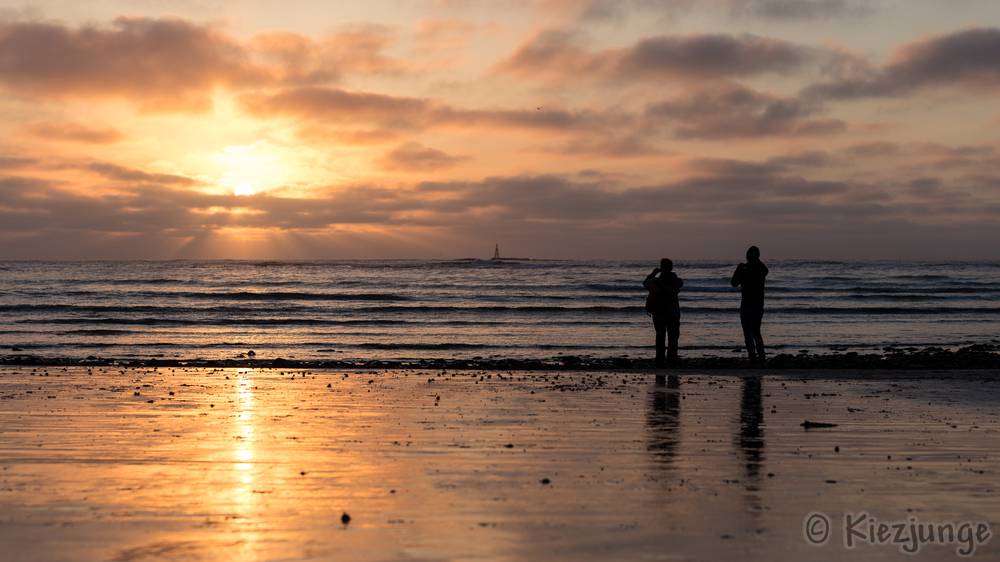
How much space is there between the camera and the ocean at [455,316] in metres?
26.9

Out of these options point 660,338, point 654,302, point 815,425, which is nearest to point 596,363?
point 660,338

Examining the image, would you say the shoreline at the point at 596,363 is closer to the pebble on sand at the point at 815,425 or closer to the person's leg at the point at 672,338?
the person's leg at the point at 672,338

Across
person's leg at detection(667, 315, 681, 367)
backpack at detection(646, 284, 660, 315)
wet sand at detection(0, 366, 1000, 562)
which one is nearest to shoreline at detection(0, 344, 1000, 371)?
person's leg at detection(667, 315, 681, 367)

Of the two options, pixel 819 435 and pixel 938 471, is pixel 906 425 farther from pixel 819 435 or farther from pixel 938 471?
pixel 938 471

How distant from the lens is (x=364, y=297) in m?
47.8

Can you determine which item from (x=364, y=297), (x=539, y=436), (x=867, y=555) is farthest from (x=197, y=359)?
(x=364, y=297)

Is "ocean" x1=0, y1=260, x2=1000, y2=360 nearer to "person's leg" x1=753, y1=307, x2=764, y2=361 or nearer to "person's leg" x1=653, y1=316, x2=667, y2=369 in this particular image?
"person's leg" x1=653, y1=316, x2=667, y2=369

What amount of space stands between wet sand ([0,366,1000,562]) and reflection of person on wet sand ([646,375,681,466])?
0.04 meters

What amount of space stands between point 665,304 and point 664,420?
25.4 feet

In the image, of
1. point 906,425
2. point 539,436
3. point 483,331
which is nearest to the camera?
point 539,436

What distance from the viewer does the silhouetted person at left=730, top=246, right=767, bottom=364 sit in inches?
703

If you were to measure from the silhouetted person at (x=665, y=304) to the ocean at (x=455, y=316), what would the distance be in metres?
5.36

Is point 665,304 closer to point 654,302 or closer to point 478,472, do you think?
point 654,302

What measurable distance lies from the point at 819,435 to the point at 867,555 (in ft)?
14.7
